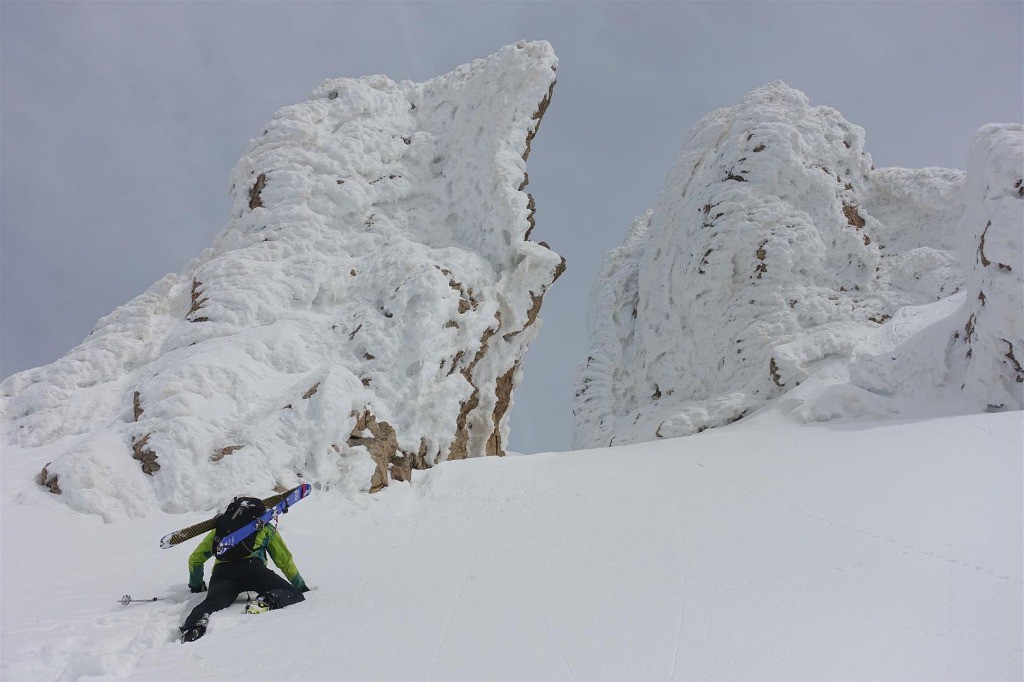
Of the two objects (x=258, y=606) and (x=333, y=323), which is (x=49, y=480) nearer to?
(x=333, y=323)

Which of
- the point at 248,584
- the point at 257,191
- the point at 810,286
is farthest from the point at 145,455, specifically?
the point at 810,286

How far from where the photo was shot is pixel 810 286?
16.9m

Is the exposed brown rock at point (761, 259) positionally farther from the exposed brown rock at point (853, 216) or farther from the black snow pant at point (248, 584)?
the black snow pant at point (248, 584)

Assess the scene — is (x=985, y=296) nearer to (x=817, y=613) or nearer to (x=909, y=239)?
(x=909, y=239)

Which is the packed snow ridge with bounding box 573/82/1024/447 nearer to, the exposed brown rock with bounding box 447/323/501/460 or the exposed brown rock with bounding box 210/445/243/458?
the exposed brown rock with bounding box 447/323/501/460

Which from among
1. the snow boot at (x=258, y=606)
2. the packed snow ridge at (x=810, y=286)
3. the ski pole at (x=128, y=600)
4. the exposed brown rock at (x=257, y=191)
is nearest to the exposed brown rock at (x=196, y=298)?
the exposed brown rock at (x=257, y=191)

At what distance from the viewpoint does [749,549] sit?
608 cm

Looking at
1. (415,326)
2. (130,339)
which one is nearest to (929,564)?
(415,326)

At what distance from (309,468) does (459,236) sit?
293 inches

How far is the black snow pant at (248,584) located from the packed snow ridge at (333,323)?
3.54m

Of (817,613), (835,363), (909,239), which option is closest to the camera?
(817,613)

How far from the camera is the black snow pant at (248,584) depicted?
204 inches

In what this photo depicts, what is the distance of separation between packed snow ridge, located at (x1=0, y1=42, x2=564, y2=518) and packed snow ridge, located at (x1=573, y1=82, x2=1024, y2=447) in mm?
5920

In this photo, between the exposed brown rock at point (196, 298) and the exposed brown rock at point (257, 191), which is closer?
the exposed brown rock at point (196, 298)
